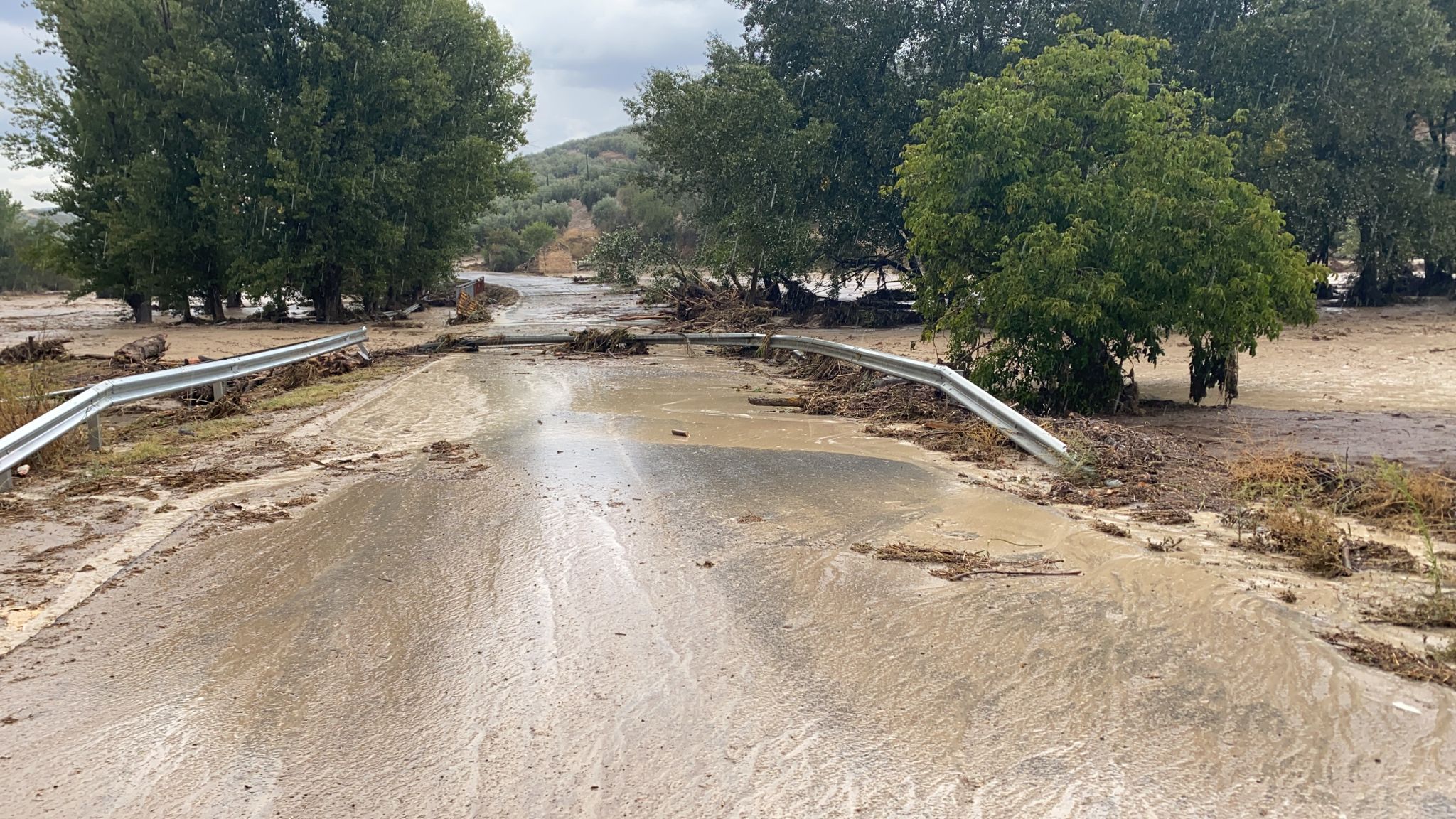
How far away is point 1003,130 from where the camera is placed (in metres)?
13.5

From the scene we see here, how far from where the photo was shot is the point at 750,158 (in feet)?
92.8

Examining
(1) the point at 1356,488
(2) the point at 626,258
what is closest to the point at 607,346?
(2) the point at 626,258

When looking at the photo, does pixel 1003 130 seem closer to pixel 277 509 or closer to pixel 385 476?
pixel 385 476

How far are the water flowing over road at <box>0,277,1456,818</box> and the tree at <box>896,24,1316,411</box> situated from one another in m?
6.56

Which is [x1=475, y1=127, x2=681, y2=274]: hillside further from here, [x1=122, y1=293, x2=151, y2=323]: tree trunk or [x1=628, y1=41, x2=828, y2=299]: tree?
[x1=628, y1=41, x2=828, y2=299]: tree

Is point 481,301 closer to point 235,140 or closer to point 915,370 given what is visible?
point 235,140

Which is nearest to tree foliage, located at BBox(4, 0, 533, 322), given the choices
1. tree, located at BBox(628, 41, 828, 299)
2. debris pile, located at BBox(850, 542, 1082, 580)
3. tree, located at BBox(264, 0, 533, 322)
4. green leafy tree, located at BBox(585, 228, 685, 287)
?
tree, located at BBox(264, 0, 533, 322)

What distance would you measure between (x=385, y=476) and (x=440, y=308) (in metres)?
37.9

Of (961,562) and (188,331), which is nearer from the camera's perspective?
(961,562)

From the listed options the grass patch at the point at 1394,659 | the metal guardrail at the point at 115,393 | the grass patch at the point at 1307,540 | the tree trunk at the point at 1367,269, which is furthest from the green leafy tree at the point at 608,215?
the grass patch at the point at 1394,659

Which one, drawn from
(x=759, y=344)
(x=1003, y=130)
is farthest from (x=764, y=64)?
(x=1003, y=130)

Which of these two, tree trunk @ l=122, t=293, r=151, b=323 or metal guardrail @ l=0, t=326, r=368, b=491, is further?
tree trunk @ l=122, t=293, r=151, b=323

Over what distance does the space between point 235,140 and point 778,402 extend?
2502cm

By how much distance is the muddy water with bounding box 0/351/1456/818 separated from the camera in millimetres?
3477
